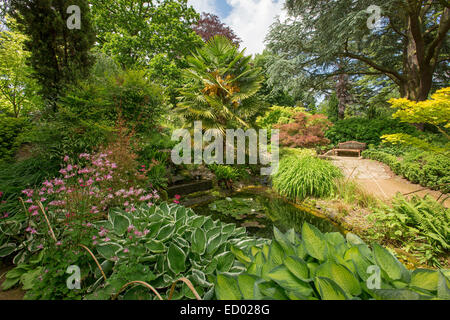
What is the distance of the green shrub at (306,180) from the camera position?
435cm

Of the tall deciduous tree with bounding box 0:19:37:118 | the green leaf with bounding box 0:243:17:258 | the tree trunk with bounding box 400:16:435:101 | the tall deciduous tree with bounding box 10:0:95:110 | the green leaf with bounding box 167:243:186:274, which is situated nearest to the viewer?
the green leaf with bounding box 167:243:186:274

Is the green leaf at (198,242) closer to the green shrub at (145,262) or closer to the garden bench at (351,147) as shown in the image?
the green shrub at (145,262)

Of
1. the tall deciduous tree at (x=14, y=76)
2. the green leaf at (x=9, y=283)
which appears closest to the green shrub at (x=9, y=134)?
the tall deciduous tree at (x=14, y=76)

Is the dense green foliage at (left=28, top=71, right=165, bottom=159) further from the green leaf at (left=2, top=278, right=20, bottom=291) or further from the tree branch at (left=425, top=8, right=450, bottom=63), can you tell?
the tree branch at (left=425, top=8, right=450, bottom=63)

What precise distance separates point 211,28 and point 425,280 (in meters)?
16.6

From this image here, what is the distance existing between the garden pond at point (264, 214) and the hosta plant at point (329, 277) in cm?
213

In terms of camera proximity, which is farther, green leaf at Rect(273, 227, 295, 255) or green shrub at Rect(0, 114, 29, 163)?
green shrub at Rect(0, 114, 29, 163)

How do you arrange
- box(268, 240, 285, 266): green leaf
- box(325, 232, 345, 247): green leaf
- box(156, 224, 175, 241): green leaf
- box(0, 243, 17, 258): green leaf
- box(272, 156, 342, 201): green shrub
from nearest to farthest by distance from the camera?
box(268, 240, 285, 266): green leaf, box(325, 232, 345, 247): green leaf, box(156, 224, 175, 241): green leaf, box(0, 243, 17, 258): green leaf, box(272, 156, 342, 201): green shrub

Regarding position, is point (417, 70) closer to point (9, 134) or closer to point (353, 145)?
point (353, 145)

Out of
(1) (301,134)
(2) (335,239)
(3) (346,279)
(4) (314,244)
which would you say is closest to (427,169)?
(1) (301,134)

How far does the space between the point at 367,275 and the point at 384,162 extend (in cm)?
787

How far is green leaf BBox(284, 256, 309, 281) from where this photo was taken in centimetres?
79

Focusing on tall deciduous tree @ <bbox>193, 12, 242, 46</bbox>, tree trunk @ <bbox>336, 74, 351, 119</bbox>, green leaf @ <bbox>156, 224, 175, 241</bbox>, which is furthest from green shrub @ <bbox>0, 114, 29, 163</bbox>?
tree trunk @ <bbox>336, 74, 351, 119</bbox>
